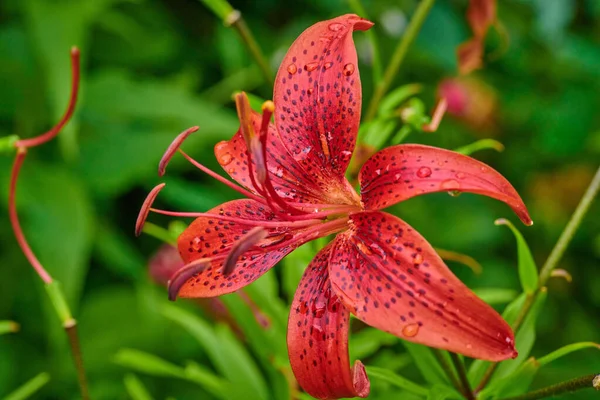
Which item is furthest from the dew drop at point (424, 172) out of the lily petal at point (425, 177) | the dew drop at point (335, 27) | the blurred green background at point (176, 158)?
the blurred green background at point (176, 158)

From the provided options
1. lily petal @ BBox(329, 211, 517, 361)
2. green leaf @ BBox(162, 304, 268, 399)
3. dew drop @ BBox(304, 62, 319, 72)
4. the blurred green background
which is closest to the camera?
lily petal @ BBox(329, 211, 517, 361)

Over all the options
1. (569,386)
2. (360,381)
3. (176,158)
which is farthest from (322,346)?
(176,158)

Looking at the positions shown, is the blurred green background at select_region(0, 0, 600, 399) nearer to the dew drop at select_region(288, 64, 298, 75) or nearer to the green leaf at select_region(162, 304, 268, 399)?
the green leaf at select_region(162, 304, 268, 399)

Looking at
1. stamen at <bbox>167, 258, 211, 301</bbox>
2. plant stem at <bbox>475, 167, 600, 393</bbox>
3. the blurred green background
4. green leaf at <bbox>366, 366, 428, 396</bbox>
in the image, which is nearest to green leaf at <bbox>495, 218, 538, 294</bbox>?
plant stem at <bbox>475, 167, 600, 393</bbox>

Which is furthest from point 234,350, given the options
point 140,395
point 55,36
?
point 55,36

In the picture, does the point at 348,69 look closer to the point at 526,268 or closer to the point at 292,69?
the point at 292,69
